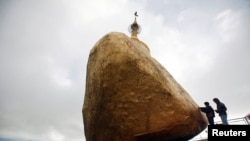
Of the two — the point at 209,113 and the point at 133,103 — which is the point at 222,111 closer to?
the point at 209,113

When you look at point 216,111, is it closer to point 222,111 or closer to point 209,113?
point 222,111

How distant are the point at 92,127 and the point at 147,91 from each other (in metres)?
2.79

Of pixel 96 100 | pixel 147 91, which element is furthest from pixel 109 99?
pixel 147 91

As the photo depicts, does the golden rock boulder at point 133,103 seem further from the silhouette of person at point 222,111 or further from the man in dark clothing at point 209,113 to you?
the silhouette of person at point 222,111

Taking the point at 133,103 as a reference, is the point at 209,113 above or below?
below

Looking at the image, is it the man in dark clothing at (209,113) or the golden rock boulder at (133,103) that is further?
the man in dark clothing at (209,113)

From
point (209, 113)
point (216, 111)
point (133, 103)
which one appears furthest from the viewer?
point (216, 111)

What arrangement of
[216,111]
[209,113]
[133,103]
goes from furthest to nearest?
[216,111] < [209,113] < [133,103]

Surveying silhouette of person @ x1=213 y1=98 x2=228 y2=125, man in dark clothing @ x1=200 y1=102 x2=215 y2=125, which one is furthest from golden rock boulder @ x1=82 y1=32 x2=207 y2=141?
silhouette of person @ x1=213 y1=98 x2=228 y2=125

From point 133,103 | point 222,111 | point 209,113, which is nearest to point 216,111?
point 222,111

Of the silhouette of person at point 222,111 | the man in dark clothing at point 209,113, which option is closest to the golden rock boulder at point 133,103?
A: the man in dark clothing at point 209,113

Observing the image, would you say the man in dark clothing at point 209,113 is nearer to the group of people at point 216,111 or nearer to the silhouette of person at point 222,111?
the group of people at point 216,111

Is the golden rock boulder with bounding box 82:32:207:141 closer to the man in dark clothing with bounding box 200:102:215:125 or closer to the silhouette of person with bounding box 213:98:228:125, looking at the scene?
the man in dark clothing with bounding box 200:102:215:125

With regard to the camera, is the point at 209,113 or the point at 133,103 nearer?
the point at 133,103
